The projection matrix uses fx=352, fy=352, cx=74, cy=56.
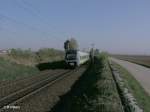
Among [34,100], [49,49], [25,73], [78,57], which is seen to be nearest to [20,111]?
Answer: [34,100]

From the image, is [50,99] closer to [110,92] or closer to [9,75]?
[110,92]

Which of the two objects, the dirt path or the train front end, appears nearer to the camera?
the dirt path

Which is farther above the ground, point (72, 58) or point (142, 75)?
point (72, 58)

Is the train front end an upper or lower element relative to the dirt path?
upper

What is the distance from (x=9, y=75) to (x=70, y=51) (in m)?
20.0

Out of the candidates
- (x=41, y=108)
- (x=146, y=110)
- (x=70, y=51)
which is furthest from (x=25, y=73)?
(x=146, y=110)

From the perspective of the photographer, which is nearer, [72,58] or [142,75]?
[142,75]

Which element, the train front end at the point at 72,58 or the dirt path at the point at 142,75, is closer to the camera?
the dirt path at the point at 142,75

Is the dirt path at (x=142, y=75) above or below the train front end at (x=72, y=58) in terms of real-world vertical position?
below

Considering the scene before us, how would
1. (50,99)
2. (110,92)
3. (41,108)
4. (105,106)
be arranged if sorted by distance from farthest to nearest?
(50,99) < (110,92) < (41,108) < (105,106)

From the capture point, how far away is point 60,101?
16.9 m

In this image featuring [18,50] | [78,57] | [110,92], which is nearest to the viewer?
[110,92]

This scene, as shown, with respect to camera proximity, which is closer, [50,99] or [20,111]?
[20,111]

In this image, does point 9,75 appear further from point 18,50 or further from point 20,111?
point 18,50
